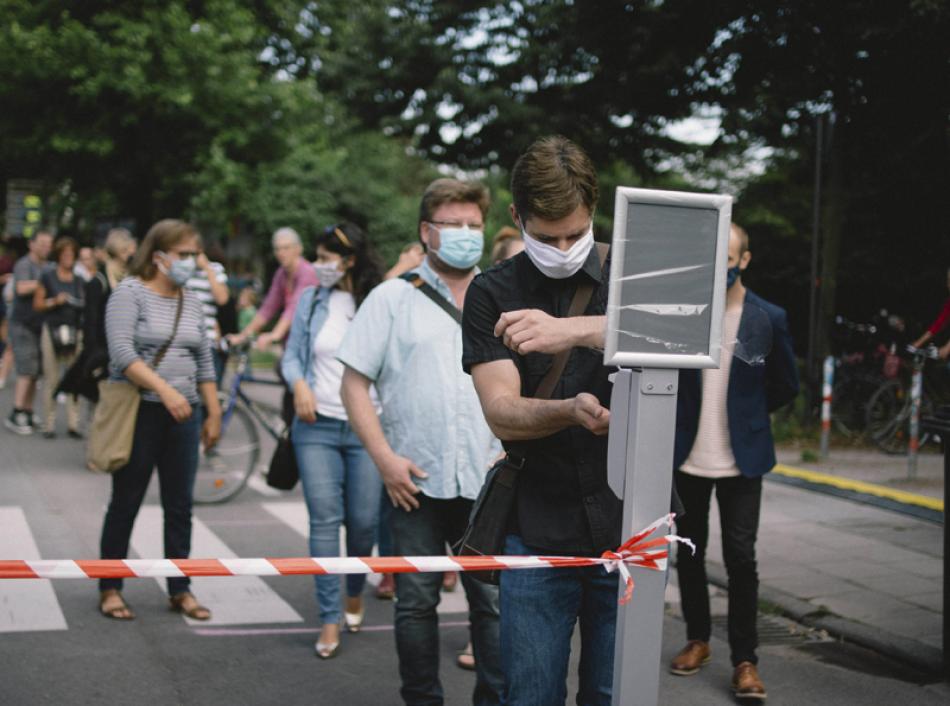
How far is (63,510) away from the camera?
8242mm

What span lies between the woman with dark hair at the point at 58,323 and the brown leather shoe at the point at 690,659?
28.2 feet

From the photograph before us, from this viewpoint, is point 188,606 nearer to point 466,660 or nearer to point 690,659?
point 466,660

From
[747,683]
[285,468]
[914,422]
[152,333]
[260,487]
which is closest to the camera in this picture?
[747,683]

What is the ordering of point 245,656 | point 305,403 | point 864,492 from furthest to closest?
point 864,492
point 305,403
point 245,656

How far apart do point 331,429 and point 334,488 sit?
0.28 m

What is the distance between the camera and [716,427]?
4766mm

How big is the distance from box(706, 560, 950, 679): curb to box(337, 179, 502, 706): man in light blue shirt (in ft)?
7.20

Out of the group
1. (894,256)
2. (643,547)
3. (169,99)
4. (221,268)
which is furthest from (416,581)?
(169,99)

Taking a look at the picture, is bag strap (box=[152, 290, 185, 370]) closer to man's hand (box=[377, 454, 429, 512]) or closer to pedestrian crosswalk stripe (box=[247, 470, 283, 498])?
man's hand (box=[377, 454, 429, 512])

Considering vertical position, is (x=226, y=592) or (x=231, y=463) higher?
(x=231, y=463)

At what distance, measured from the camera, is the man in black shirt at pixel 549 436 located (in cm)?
271

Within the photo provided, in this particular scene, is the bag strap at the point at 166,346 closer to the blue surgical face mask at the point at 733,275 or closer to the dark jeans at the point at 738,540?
the dark jeans at the point at 738,540

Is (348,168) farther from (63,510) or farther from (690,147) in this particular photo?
(63,510)

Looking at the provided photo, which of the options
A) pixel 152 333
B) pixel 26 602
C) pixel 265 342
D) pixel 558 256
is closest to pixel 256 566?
pixel 558 256
